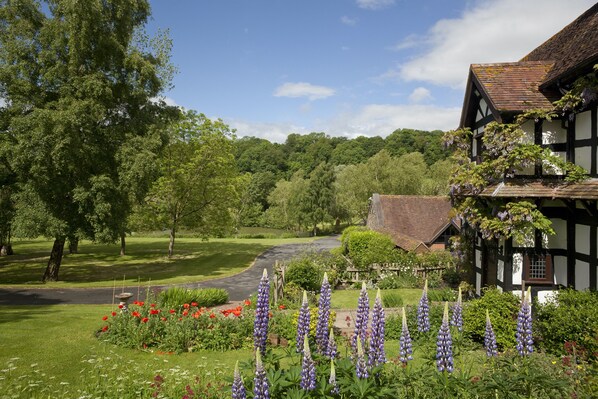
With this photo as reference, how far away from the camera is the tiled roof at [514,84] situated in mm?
14023

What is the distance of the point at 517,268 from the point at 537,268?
66 centimetres

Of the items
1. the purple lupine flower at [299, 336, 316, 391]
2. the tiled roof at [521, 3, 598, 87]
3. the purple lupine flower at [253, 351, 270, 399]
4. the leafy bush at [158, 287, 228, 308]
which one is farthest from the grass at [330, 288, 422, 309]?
the purple lupine flower at [253, 351, 270, 399]

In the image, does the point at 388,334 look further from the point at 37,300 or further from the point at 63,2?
the point at 63,2

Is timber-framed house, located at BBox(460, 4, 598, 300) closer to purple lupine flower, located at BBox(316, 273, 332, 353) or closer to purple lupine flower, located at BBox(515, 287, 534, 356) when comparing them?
purple lupine flower, located at BBox(515, 287, 534, 356)

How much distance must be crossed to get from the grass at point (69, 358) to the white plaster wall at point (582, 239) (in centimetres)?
1092

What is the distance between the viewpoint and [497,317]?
460 inches

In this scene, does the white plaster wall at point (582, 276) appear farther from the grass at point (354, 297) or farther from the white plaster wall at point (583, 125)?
the grass at point (354, 297)

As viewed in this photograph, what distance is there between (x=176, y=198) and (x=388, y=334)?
24.8 metres

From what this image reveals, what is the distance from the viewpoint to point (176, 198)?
3344 cm

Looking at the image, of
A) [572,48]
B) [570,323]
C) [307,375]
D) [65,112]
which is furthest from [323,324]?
[65,112]

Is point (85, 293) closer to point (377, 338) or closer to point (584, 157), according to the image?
point (377, 338)

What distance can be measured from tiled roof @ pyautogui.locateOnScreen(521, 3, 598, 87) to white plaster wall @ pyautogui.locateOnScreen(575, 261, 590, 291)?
20.0 feet

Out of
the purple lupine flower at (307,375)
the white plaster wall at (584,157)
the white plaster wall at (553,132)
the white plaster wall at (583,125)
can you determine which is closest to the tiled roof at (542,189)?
the white plaster wall at (584,157)

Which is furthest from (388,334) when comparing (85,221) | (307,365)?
(85,221)
